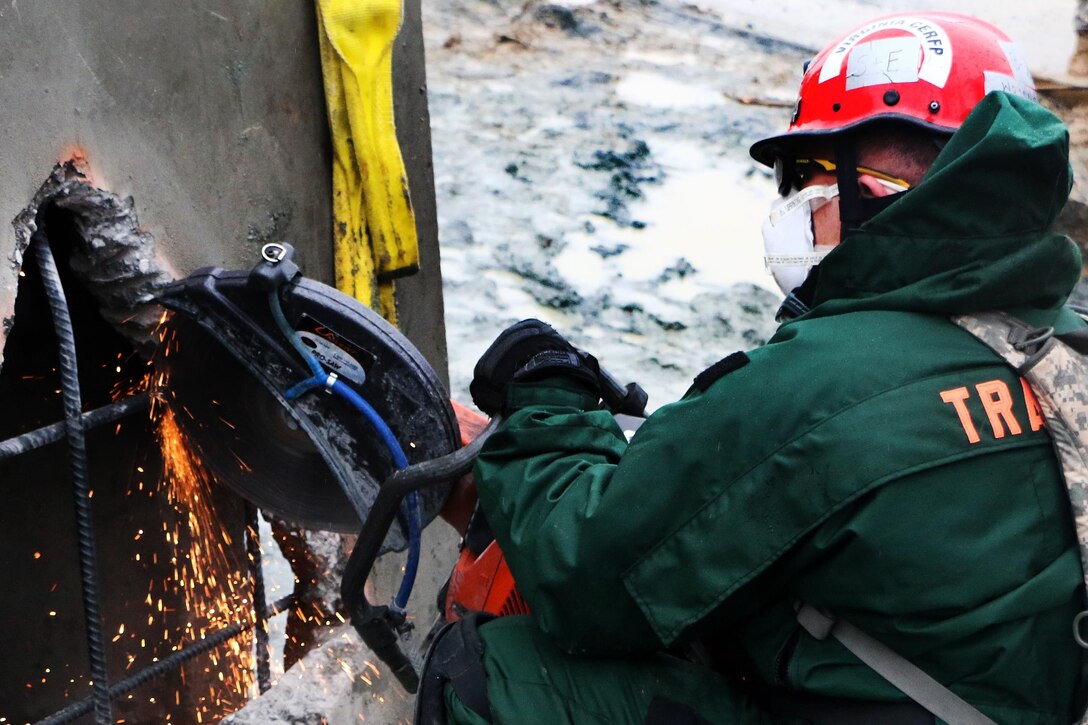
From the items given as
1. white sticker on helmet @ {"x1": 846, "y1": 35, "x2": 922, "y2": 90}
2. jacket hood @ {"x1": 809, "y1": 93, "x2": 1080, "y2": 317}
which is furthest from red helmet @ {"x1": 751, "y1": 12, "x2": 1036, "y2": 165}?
jacket hood @ {"x1": 809, "y1": 93, "x2": 1080, "y2": 317}

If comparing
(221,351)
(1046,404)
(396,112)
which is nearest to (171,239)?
(221,351)

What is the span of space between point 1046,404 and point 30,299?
2.00 metres

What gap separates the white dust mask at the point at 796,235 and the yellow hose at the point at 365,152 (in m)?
1.00

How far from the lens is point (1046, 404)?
1.53m

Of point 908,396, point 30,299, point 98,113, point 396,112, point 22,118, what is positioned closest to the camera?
point 908,396

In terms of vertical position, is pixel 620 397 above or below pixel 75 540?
above

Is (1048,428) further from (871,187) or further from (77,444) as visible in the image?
(77,444)

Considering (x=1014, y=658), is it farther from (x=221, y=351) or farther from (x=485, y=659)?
(x=221, y=351)

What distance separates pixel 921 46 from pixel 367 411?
1.22 metres

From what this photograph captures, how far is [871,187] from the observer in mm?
1944

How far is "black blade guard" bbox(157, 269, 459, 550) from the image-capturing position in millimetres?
2072

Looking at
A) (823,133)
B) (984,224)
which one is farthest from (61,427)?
(984,224)

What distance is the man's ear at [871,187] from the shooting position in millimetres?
1922

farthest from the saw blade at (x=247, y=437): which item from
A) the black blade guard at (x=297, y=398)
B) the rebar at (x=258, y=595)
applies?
the rebar at (x=258, y=595)
